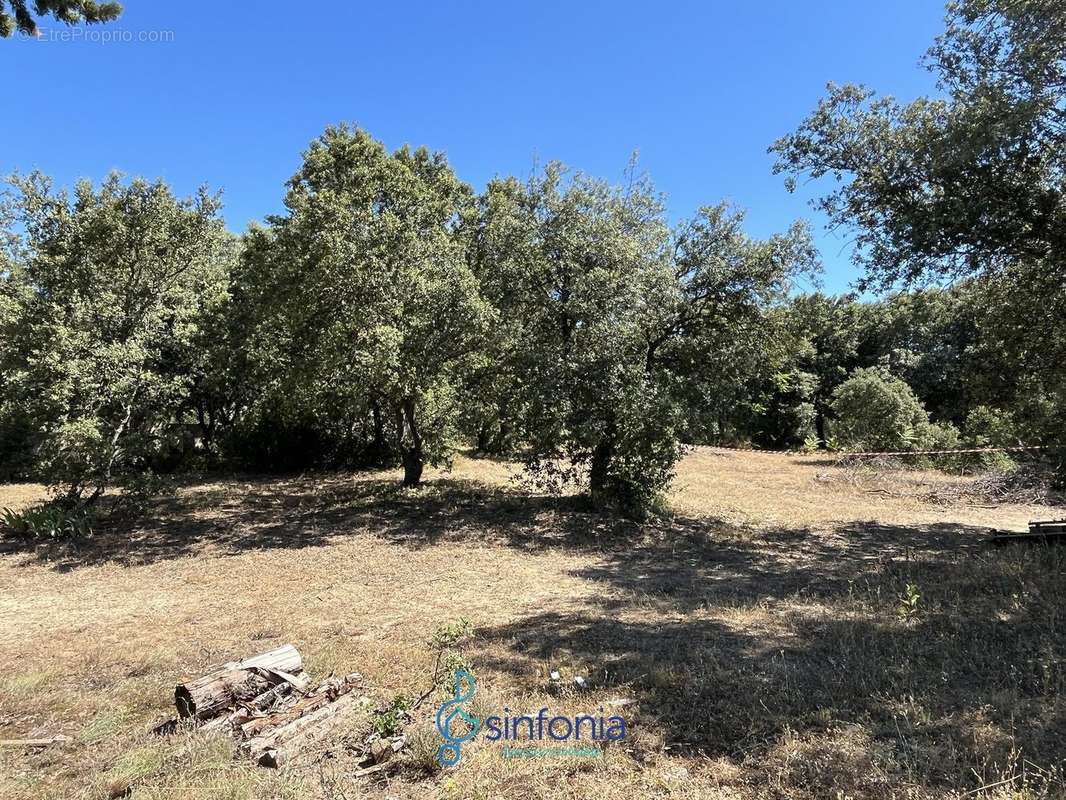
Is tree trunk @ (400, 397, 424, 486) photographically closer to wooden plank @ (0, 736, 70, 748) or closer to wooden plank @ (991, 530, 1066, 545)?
wooden plank @ (0, 736, 70, 748)

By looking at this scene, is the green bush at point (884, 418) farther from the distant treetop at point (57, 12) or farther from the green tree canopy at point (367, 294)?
the distant treetop at point (57, 12)

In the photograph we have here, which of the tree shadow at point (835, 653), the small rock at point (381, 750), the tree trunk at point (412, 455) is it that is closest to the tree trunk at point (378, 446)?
the tree trunk at point (412, 455)

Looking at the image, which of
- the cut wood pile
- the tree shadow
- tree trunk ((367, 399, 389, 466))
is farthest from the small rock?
tree trunk ((367, 399, 389, 466))

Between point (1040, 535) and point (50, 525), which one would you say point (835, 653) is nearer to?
point (1040, 535)

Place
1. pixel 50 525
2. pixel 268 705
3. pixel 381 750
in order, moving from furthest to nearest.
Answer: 1. pixel 50 525
2. pixel 268 705
3. pixel 381 750

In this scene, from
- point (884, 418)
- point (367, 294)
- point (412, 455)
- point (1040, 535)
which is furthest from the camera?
point (884, 418)

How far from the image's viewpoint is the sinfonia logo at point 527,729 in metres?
3.38

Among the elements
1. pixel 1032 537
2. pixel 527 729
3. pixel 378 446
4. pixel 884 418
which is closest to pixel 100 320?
pixel 378 446

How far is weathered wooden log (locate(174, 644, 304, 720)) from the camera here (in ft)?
12.7

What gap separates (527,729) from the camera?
3646 millimetres

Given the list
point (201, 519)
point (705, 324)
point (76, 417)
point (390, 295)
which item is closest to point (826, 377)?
point (705, 324)

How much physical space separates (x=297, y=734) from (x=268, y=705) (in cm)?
49

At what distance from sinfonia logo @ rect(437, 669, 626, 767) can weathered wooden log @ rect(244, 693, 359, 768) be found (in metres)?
0.72

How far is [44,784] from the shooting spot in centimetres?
325
